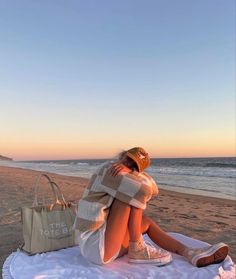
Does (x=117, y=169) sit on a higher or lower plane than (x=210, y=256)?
higher

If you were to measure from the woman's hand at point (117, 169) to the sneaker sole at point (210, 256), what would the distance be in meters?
0.91

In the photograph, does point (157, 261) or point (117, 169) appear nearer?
point (117, 169)

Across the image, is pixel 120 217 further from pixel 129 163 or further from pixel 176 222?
pixel 176 222

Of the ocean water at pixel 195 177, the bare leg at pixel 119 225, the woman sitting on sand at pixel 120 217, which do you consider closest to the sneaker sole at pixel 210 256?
the woman sitting on sand at pixel 120 217

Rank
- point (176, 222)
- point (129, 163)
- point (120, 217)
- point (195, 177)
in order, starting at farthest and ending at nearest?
1. point (195, 177)
2. point (176, 222)
3. point (129, 163)
4. point (120, 217)

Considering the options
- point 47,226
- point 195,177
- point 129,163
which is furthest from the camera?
point 195,177

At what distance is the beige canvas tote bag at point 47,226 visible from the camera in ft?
12.0

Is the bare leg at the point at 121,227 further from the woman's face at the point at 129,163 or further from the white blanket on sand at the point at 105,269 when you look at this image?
the woman's face at the point at 129,163

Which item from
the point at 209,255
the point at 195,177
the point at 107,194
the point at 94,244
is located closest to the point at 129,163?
the point at 107,194

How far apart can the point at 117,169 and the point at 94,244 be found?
25.1 inches

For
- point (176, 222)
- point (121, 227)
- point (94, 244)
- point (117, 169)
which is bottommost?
point (176, 222)

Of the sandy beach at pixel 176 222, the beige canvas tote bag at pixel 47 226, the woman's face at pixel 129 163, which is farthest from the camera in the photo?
the sandy beach at pixel 176 222

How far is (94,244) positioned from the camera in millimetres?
3176

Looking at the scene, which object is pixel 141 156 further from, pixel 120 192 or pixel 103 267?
pixel 103 267
